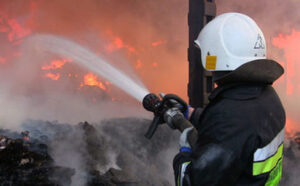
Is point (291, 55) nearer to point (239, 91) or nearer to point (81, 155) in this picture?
point (81, 155)

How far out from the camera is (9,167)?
4.03m

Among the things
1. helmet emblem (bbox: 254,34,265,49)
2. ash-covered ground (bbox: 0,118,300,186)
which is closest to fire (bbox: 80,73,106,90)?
ash-covered ground (bbox: 0,118,300,186)

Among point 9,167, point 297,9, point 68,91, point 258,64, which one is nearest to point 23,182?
point 9,167

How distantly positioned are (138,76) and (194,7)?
505 centimetres

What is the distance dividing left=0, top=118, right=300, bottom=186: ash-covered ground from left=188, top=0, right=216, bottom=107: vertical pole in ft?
4.80

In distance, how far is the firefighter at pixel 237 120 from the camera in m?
1.33

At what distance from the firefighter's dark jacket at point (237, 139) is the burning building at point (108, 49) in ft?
19.2

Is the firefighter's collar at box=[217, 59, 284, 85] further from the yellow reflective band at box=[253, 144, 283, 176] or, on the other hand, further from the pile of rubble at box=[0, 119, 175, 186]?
the pile of rubble at box=[0, 119, 175, 186]

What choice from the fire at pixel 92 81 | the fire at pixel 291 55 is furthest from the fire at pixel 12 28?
the fire at pixel 291 55

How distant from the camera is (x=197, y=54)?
461 centimetres

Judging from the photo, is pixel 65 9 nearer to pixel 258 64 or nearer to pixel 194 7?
pixel 194 7

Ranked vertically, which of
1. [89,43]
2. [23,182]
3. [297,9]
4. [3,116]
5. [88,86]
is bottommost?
[23,182]

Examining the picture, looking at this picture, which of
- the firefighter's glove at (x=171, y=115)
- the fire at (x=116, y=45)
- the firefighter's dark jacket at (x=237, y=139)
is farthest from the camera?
the fire at (x=116, y=45)

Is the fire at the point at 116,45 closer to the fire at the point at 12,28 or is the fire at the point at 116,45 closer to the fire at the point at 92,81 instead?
the fire at the point at 92,81
